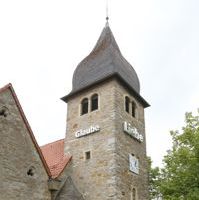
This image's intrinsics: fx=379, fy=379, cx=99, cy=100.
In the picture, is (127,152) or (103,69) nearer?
(127,152)

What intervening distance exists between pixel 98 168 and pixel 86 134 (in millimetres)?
2404

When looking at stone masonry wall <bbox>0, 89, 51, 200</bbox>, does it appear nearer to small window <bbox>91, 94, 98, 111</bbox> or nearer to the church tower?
the church tower

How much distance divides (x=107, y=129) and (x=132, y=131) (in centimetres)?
198

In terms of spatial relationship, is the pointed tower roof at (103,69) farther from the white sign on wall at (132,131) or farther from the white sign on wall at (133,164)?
the white sign on wall at (133,164)

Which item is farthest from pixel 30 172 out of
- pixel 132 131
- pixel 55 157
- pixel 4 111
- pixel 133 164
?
pixel 132 131

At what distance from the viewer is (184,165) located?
22.2 meters

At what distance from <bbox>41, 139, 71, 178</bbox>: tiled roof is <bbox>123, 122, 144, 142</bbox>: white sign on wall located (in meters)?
3.70

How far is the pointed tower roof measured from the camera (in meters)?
23.4

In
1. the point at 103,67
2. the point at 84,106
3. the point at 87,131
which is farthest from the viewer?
the point at 103,67

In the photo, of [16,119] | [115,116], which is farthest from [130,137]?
[16,119]

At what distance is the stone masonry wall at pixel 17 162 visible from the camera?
16.5 metres

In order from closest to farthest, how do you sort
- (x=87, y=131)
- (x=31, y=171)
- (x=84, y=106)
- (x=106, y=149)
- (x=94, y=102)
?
(x=31, y=171)
(x=106, y=149)
(x=87, y=131)
(x=94, y=102)
(x=84, y=106)

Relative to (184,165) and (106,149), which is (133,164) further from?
(184,165)


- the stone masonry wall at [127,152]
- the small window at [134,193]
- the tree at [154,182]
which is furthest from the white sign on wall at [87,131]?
the tree at [154,182]
